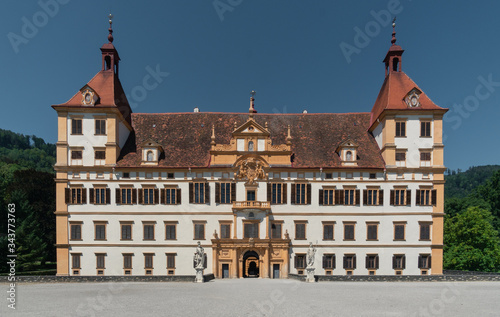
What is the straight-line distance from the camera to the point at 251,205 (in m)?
37.1

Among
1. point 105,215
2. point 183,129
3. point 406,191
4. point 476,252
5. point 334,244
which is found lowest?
point 476,252

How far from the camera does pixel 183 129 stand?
137ft

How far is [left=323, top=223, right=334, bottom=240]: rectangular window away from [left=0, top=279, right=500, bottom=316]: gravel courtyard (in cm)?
868

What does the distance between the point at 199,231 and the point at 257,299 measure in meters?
16.6

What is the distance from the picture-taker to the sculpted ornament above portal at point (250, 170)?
37.7m

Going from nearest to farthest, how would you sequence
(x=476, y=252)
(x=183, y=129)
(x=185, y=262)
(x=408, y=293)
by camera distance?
(x=408, y=293) < (x=185, y=262) < (x=183, y=129) < (x=476, y=252)

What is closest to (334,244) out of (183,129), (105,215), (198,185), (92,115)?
(198,185)

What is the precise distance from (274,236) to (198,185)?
9.22m

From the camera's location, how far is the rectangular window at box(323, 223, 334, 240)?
3766 centimetres

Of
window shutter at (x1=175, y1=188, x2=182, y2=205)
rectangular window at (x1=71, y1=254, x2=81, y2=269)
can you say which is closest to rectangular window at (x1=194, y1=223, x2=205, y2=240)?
window shutter at (x1=175, y1=188, x2=182, y2=205)

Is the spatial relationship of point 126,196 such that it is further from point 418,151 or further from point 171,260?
point 418,151

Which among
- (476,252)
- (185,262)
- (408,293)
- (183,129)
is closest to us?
(408,293)

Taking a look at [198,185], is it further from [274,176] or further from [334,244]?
[334,244]

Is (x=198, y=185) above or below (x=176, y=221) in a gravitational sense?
above
